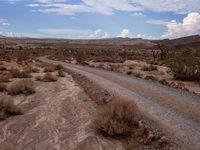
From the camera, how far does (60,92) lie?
1908cm

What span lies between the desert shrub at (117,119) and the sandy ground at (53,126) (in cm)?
35

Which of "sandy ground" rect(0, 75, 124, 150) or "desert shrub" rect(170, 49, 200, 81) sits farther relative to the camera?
"desert shrub" rect(170, 49, 200, 81)

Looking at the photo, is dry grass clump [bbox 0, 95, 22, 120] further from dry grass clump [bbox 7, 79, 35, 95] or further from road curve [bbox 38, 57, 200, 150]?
road curve [bbox 38, 57, 200, 150]

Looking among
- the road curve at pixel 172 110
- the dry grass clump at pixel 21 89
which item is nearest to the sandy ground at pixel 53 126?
the dry grass clump at pixel 21 89

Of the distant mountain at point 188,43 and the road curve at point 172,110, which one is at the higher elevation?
the road curve at point 172,110

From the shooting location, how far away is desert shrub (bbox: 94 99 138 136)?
10352mm

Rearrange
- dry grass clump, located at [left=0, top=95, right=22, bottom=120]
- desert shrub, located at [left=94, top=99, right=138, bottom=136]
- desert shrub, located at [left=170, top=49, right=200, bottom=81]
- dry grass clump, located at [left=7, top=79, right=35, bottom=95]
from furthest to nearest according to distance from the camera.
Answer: desert shrub, located at [left=170, top=49, right=200, bottom=81] < dry grass clump, located at [left=7, top=79, right=35, bottom=95] < dry grass clump, located at [left=0, top=95, right=22, bottom=120] < desert shrub, located at [left=94, top=99, right=138, bottom=136]

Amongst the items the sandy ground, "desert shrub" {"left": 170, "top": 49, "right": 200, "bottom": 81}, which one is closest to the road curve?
the sandy ground

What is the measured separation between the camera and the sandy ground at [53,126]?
10.0 metres

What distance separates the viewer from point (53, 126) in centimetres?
1192

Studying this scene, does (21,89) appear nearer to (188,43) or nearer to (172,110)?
(172,110)

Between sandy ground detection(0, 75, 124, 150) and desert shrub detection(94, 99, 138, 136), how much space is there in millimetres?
347

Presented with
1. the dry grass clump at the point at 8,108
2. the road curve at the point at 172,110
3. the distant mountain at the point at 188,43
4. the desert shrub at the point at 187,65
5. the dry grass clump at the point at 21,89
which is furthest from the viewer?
the distant mountain at the point at 188,43

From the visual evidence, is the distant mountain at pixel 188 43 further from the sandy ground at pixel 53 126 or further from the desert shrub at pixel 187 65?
the sandy ground at pixel 53 126
